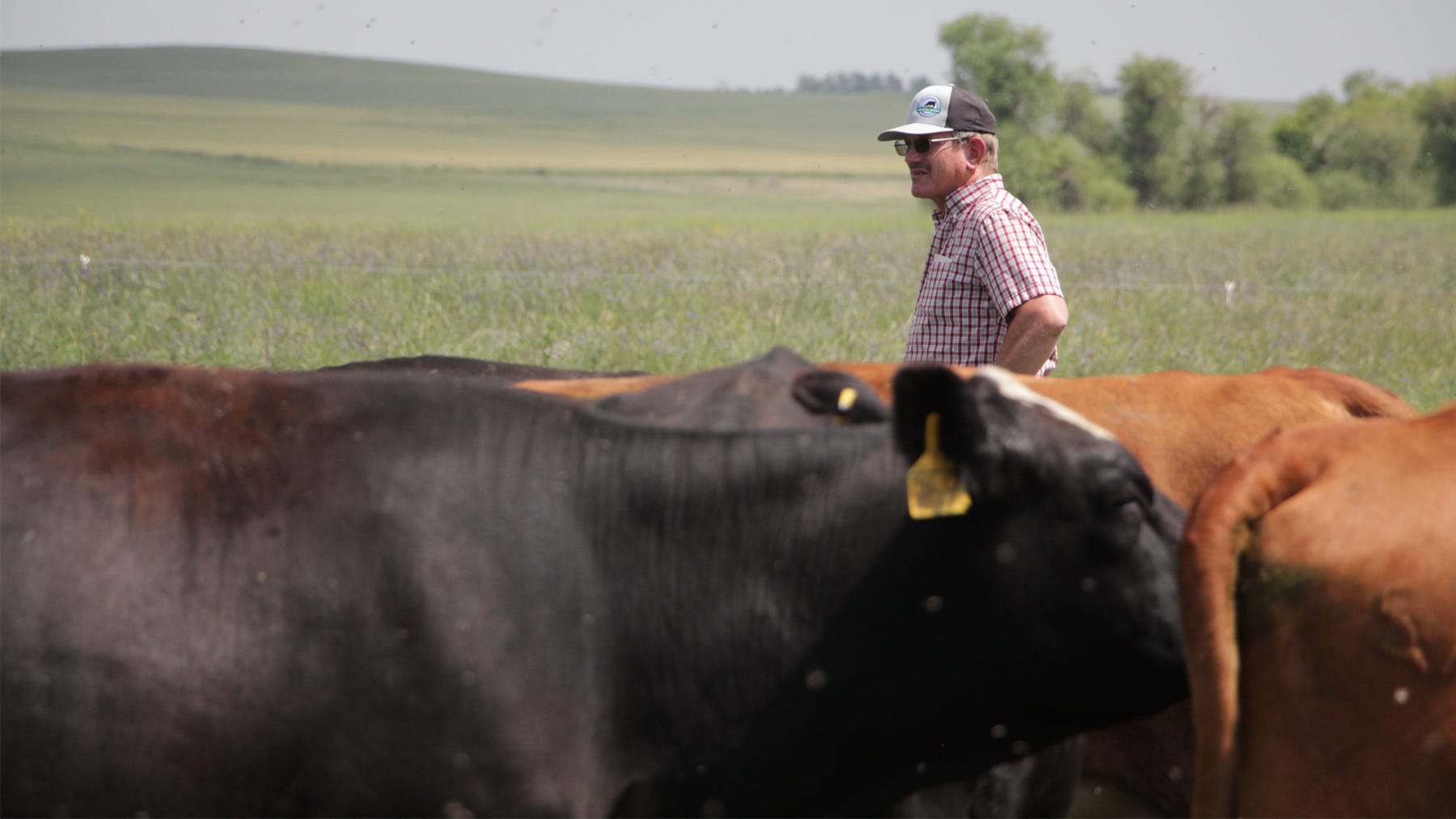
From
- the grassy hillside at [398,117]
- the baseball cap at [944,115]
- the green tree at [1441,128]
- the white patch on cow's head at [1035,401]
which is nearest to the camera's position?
the white patch on cow's head at [1035,401]

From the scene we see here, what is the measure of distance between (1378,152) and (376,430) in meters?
72.0

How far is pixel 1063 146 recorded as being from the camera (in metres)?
64.9

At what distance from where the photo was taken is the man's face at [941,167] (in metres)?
4.84

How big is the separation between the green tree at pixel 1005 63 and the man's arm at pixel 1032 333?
211 feet

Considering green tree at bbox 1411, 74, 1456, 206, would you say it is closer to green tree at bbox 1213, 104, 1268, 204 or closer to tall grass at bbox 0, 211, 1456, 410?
green tree at bbox 1213, 104, 1268, 204

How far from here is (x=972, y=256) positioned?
4.70m

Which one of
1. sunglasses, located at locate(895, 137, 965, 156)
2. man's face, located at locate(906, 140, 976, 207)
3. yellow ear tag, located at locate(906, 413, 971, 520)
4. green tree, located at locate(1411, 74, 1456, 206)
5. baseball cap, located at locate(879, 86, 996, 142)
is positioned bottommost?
yellow ear tag, located at locate(906, 413, 971, 520)

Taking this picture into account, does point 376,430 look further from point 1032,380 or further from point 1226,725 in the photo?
point 1032,380

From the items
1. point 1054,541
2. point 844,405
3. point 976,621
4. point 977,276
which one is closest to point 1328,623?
point 1054,541

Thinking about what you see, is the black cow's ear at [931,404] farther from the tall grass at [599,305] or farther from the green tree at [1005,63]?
the green tree at [1005,63]

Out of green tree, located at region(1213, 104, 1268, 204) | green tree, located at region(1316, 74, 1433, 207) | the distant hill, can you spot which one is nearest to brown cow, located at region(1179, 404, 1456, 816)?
green tree, located at region(1316, 74, 1433, 207)

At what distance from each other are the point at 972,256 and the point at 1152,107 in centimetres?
6955

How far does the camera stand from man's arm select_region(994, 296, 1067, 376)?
4504 millimetres

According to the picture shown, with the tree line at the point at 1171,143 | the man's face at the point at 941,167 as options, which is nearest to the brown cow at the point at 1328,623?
the man's face at the point at 941,167
